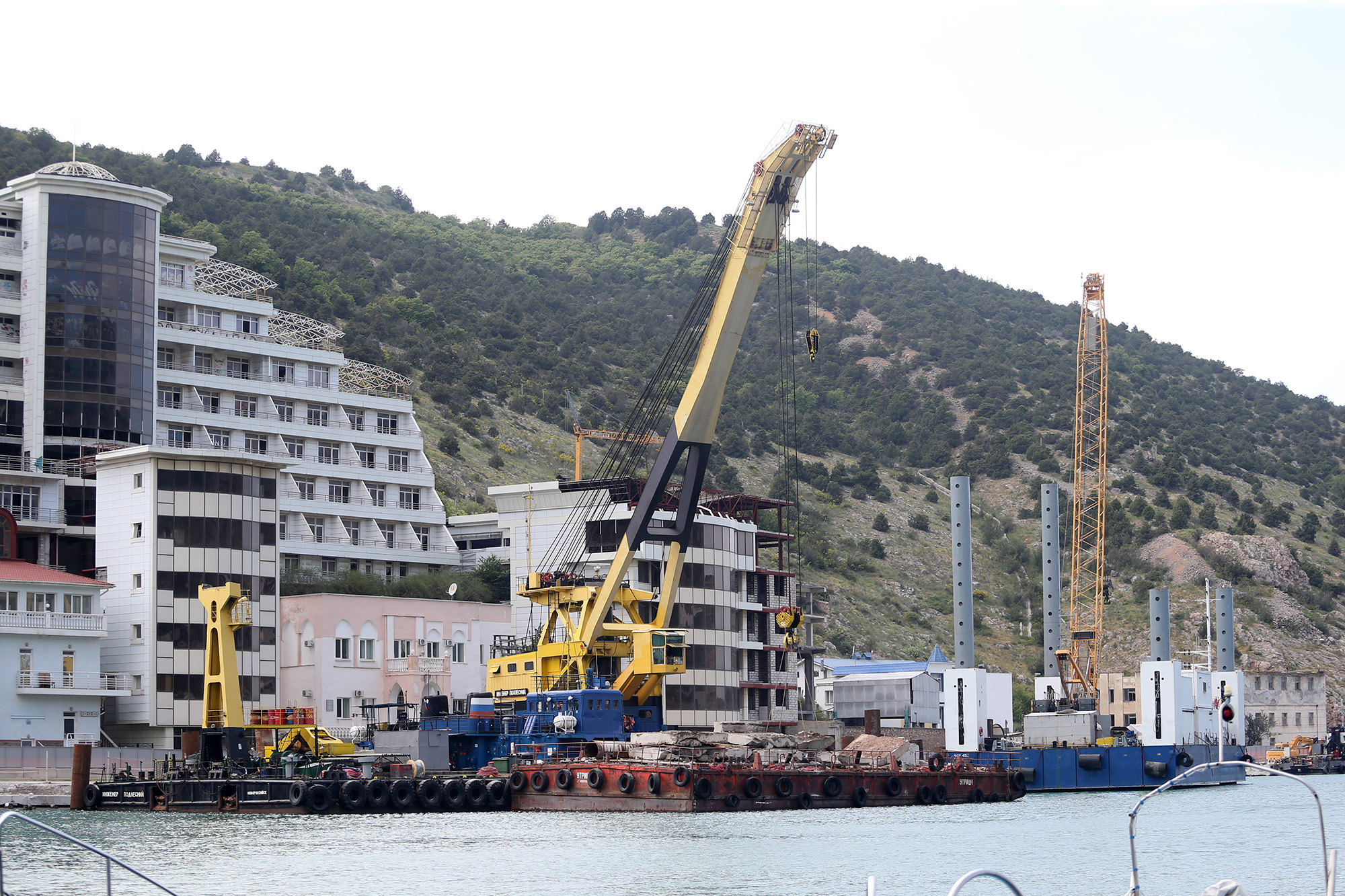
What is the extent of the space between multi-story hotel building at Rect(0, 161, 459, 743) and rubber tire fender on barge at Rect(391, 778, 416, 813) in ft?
72.9

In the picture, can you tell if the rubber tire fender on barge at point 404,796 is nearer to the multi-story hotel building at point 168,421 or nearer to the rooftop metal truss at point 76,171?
the multi-story hotel building at point 168,421

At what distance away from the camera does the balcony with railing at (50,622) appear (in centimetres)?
7844

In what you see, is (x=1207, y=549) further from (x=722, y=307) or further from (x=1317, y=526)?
(x=722, y=307)

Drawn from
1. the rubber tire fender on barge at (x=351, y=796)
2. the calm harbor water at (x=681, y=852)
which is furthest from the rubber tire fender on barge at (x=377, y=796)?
the calm harbor water at (x=681, y=852)

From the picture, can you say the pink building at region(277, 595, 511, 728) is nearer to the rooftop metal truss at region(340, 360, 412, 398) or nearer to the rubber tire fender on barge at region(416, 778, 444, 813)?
the rubber tire fender on barge at region(416, 778, 444, 813)

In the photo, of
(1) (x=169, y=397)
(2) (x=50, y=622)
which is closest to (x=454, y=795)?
(2) (x=50, y=622)

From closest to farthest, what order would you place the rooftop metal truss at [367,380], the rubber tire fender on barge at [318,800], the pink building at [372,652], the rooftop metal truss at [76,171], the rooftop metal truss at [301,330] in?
the rubber tire fender on barge at [318,800], the pink building at [372,652], the rooftop metal truss at [76,171], the rooftop metal truss at [301,330], the rooftop metal truss at [367,380]

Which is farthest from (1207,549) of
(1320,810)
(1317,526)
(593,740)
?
(1320,810)

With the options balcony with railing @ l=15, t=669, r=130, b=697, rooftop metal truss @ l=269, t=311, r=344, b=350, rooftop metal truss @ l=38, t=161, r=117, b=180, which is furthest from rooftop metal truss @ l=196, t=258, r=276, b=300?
balcony with railing @ l=15, t=669, r=130, b=697

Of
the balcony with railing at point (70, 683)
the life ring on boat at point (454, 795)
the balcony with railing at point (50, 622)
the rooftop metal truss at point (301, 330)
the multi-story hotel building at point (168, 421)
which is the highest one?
the rooftop metal truss at point (301, 330)

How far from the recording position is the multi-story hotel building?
84.8 m

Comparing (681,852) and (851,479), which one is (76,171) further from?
(851,479)

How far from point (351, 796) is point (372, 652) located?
30.1m

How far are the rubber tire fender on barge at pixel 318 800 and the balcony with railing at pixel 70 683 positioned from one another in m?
21.1
